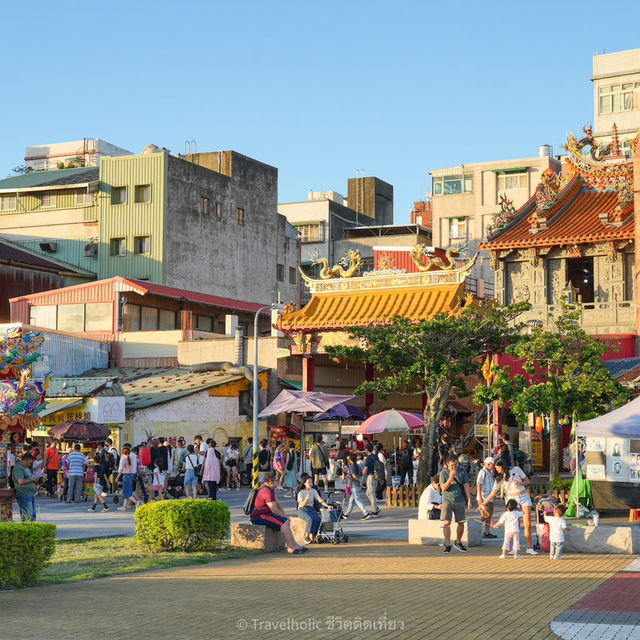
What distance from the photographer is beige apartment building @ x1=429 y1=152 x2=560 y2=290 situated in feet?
211

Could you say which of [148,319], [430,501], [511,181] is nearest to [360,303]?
[148,319]

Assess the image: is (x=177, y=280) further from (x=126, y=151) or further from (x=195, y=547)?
(x=195, y=547)

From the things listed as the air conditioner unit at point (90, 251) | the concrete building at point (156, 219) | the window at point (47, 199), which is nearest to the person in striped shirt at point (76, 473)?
the concrete building at point (156, 219)

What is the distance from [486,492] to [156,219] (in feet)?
119

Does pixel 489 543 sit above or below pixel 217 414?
below

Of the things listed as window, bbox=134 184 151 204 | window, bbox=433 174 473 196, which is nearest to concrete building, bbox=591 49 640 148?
window, bbox=433 174 473 196

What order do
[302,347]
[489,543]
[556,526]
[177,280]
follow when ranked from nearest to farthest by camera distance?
[556,526] < [489,543] < [302,347] < [177,280]

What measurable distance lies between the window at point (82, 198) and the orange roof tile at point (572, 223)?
82.6 feet

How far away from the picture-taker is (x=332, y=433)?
141ft

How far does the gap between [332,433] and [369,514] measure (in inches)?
677

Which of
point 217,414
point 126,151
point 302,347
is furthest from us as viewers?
point 126,151

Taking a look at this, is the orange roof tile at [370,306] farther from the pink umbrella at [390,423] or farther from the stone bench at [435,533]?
the stone bench at [435,533]

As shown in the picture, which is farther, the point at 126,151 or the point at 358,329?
the point at 126,151

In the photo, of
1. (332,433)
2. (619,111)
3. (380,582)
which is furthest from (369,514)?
(619,111)
